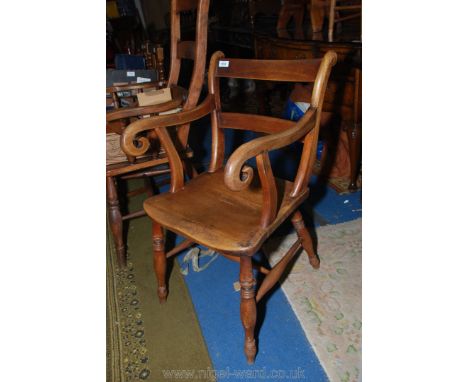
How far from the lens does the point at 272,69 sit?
48.1 inches

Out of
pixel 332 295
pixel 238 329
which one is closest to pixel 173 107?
pixel 238 329

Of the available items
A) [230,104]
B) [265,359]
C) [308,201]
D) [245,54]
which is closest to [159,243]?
[265,359]

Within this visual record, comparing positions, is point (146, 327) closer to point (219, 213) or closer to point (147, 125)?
point (219, 213)

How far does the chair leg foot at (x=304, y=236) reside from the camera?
148 cm

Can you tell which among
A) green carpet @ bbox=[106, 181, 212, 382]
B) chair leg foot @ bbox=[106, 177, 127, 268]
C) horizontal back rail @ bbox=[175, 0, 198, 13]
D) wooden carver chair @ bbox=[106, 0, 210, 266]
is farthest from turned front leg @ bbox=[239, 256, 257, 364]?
horizontal back rail @ bbox=[175, 0, 198, 13]

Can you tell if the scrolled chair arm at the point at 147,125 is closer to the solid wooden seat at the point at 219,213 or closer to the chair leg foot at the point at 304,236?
the solid wooden seat at the point at 219,213

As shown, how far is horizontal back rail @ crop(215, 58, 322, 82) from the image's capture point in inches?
44.7

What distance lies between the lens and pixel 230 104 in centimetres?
429

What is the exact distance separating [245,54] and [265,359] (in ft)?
13.5

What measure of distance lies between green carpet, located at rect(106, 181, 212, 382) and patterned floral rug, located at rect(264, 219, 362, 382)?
414 millimetres

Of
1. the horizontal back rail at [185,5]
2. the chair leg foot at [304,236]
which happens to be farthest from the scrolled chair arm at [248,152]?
the horizontal back rail at [185,5]

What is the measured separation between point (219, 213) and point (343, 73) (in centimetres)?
114

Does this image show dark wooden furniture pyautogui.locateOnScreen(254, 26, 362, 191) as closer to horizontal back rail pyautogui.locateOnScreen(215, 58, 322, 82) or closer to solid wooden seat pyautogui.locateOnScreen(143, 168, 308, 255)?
horizontal back rail pyautogui.locateOnScreen(215, 58, 322, 82)
